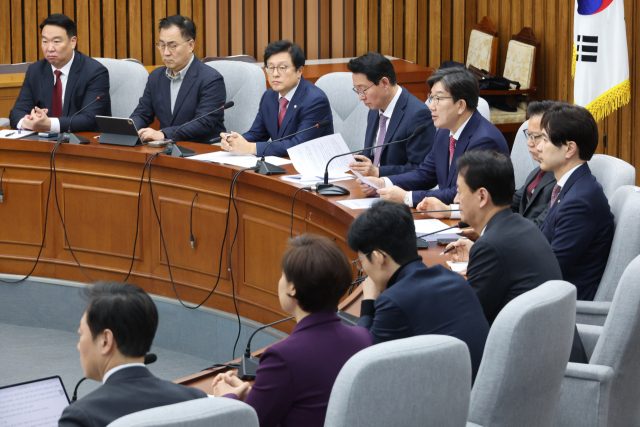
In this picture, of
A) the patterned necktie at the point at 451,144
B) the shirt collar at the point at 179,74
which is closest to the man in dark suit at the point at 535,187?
the patterned necktie at the point at 451,144

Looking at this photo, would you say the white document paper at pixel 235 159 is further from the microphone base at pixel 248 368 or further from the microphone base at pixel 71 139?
the microphone base at pixel 248 368

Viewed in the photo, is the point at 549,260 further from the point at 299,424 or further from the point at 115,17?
the point at 115,17

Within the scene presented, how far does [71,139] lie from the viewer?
159 inches

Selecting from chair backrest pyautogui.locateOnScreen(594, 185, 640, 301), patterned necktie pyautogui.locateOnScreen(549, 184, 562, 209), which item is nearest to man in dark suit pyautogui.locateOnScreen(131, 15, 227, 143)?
→ patterned necktie pyautogui.locateOnScreen(549, 184, 562, 209)

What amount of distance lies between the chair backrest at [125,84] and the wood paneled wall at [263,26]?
2334 millimetres

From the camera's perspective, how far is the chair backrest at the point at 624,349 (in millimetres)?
1833

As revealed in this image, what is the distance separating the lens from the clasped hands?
162 cm

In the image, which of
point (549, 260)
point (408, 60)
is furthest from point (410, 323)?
point (408, 60)

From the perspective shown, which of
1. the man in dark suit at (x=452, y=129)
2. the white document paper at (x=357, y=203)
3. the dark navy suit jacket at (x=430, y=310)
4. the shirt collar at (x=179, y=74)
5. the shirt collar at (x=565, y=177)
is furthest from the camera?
the shirt collar at (x=179, y=74)

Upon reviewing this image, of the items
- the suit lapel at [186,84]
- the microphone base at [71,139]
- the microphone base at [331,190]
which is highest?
the suit lapel at [186,84]

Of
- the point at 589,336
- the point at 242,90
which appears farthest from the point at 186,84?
the point at 589,336

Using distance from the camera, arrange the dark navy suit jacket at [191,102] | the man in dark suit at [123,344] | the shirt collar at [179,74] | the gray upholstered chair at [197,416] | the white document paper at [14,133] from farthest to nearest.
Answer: the shirt collar at [179,74]
the dark navy suit jacket at [191,102]
the white document paper at [14,133]
the man in dark suit at [123,344]
the gray upholstered chair at [197,416]

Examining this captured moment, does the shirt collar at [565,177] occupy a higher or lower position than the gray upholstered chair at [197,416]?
higher

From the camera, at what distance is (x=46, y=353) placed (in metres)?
3.79
